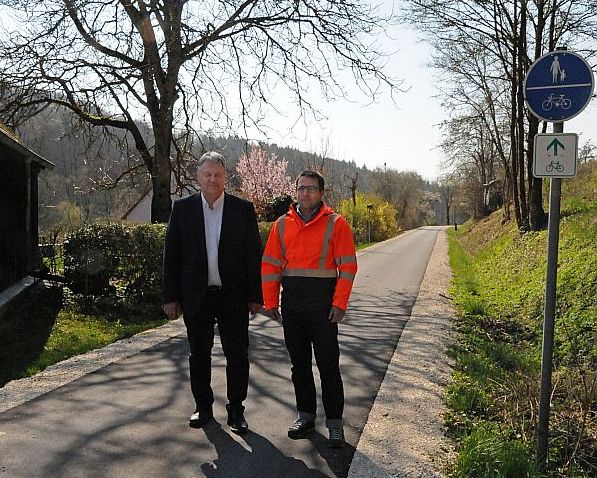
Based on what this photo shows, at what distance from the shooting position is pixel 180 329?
8555mm

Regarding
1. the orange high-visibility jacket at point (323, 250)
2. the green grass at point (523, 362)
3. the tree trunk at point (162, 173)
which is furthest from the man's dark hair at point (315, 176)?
the tree trunk at point (162, 173)

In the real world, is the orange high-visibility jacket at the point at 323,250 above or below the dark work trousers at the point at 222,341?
above

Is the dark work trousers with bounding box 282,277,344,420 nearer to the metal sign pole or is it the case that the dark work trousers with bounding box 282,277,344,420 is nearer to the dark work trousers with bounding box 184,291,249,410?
the dark work trousers with bounding box 184,291,249,410

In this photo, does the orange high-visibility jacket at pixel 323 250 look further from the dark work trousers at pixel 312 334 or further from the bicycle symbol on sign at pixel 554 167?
the bicycle symbol on sign at pixel 554 167

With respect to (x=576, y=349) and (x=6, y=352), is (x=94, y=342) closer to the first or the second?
(x=6, y=352)

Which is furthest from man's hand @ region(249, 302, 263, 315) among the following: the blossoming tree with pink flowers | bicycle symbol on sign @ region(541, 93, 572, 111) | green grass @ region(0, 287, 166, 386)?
the blossoming tree with pink flowers

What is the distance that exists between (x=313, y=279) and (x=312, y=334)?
0.43 m

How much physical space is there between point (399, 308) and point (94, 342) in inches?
242

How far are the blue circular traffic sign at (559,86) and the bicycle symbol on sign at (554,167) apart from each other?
30 centimetres

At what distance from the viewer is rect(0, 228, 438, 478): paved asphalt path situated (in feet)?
12.5

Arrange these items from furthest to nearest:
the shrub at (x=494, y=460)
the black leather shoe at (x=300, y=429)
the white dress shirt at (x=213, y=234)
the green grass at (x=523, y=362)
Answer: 1. the white dress shirt at (x=213, y=234)
2. the black leather shoe at (x=300, y=429)
3. the green grass at (x=523, y=362)
4. the shrub at (x=494, y=460)

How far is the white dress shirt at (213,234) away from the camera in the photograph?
448cm

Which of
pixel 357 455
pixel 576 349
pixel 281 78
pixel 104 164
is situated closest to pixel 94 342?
pixel 357 455

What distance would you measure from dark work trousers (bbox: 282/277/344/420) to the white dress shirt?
1.83 ft
